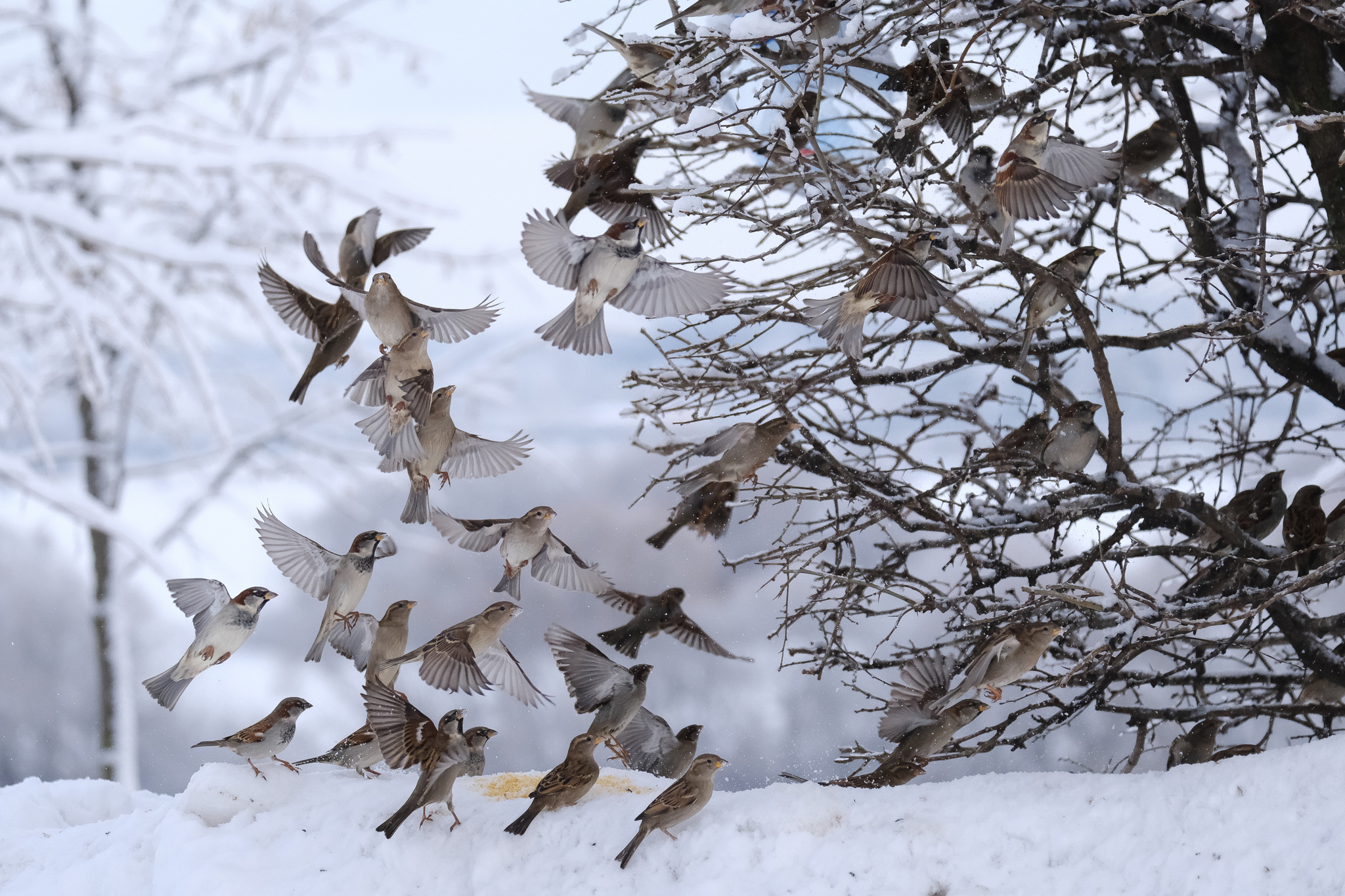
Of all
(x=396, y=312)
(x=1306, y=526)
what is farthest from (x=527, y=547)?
(x=1306, y=526)

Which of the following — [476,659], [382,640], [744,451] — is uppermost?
[744,451]

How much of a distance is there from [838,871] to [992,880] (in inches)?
14.8

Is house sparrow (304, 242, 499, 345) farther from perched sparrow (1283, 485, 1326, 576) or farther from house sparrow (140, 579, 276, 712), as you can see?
perched sparrow (1283, 485, 1326, 576)

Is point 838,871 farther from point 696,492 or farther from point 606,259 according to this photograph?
point 606,259

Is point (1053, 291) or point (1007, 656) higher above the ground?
point (1053, 291)

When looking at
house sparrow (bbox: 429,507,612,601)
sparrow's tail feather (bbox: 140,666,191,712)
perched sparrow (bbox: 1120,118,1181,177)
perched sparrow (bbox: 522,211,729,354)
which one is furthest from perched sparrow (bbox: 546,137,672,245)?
perched sparrow (bbox: 1120,118,1181,177)

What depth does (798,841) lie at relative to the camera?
2.64 m

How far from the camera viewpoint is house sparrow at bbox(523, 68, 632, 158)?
3025mm

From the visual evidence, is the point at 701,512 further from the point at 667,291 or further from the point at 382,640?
the point at 382,640

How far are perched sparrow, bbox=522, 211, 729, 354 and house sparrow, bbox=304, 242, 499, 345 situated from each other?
7.5 inches

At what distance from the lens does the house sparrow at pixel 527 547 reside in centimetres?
302

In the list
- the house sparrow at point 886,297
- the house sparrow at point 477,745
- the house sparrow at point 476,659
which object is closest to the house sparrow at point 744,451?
the house sparrow at point 886,297

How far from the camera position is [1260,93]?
447 cm

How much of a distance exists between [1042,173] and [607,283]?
3.61 feet
